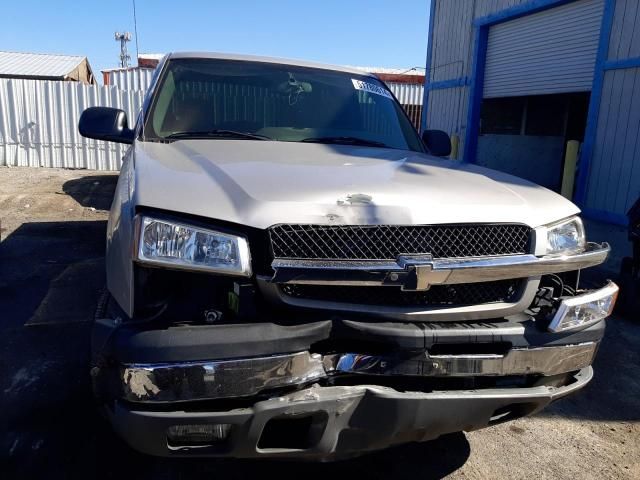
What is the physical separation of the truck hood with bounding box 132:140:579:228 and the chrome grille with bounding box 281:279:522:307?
0.84 ft

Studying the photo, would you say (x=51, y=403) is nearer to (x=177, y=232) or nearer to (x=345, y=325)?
(x=177, y=232)

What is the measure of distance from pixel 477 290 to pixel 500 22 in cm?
1008

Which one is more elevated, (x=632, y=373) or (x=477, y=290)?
(x=477, y=290)

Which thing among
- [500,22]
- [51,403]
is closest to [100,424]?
[51,403]

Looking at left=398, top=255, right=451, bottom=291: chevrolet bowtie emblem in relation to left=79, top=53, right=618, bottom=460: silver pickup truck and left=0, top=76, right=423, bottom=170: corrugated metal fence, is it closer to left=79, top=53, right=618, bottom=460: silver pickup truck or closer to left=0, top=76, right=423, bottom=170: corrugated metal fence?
left=79, top=53, right=618, bottom=460: silver pickup truck

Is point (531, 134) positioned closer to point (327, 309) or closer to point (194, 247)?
point (327, 309)

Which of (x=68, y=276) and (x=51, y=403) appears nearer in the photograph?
(x=51, y=403)

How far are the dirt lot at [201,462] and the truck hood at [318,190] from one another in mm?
1294

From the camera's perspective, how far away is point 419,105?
1902 centimetres

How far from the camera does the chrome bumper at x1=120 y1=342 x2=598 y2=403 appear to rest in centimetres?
170

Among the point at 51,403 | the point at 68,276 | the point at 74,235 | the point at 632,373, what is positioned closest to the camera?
the point at 51,403

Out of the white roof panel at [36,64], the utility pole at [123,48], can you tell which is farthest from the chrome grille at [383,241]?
the utility pole at [123,48]

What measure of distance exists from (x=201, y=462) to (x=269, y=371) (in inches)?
42.0

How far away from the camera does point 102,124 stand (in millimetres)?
3348
